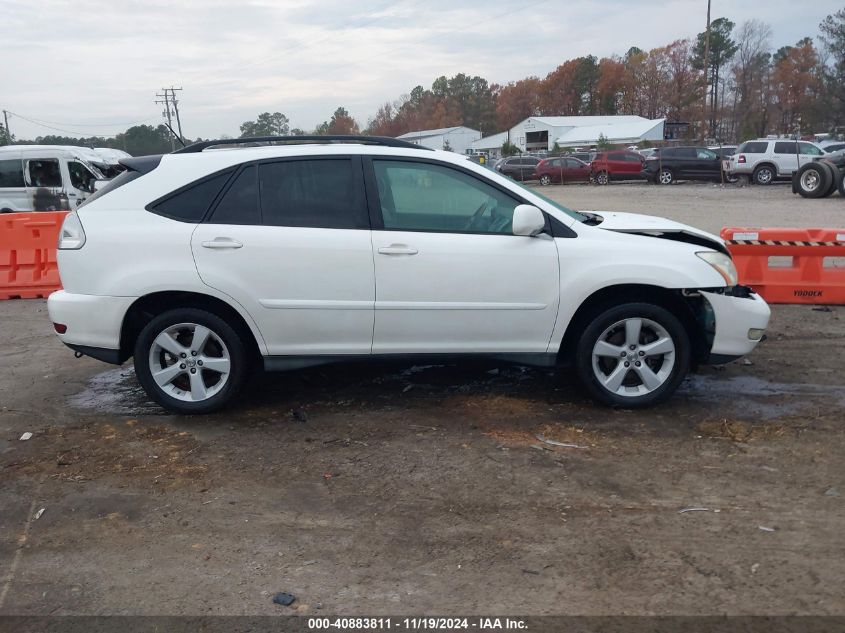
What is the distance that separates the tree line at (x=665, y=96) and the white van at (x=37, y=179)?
28.7 m

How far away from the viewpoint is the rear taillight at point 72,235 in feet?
15.6

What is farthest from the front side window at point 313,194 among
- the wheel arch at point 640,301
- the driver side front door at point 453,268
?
the wheel arch at point 640,301

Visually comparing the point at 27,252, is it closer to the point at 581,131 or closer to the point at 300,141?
the point at 300,141

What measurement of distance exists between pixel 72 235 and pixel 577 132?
6855cm

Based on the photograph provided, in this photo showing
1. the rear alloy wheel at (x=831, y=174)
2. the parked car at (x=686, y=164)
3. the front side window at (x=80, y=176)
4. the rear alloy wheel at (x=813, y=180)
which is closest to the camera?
the front side window at (x=80, y=176)

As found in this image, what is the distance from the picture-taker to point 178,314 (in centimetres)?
480

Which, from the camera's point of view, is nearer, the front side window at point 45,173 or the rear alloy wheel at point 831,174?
the front side window at point 45,173

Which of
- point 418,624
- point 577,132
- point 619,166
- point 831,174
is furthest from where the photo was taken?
point 577,132

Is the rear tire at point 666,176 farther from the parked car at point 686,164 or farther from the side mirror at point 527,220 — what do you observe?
the side mirror at point 527,220

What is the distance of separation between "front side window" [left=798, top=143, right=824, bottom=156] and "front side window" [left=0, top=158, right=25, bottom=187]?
85.6 feet

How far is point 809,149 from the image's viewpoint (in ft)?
92.8

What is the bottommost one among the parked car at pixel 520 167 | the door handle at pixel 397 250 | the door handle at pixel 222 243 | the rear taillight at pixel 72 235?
the door handle at pixel 397 250

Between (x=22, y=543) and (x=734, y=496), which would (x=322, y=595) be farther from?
(x=734, y=496)

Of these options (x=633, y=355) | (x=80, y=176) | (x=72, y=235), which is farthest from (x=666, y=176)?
(x=72, y=235)
